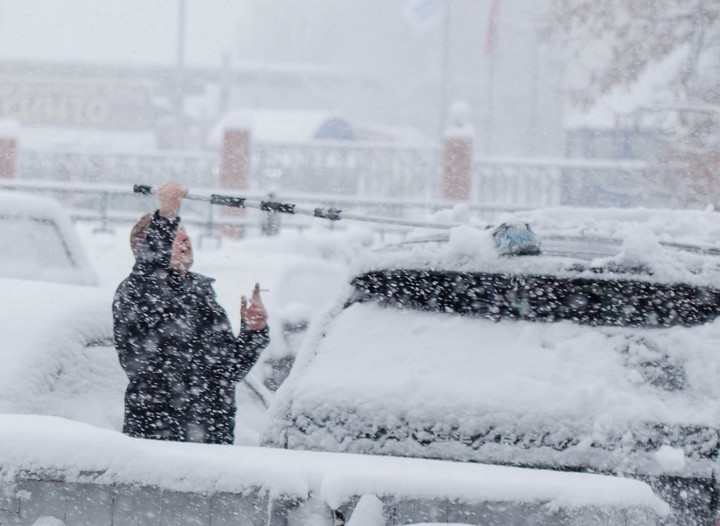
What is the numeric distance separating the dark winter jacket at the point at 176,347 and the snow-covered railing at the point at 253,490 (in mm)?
2168

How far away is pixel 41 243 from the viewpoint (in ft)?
26.2

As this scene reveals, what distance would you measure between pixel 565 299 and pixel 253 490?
1.55 m

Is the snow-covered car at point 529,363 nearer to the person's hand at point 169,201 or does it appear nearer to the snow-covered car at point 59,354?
the snow-covered car at point 59,354

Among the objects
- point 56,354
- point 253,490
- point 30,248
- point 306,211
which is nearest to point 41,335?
point 56,354

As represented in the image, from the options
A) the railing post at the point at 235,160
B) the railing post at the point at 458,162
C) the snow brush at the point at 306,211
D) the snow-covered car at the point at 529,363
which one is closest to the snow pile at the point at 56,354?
the snow brush at the point at 306,211

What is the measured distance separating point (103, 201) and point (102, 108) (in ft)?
102

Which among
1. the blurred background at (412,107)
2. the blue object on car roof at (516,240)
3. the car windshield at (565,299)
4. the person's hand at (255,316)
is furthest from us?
the blurred background at (412,107)

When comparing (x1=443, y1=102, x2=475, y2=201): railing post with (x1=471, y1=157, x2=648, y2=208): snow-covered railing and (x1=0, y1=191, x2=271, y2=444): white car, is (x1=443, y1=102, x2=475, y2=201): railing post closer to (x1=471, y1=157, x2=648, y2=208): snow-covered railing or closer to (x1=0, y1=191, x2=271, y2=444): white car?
(x1=471, y1=157, x2=648, y2=208): snow-covered railing

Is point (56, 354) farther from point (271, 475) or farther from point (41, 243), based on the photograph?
point (41, 243)

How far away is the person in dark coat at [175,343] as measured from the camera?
4.63 metres

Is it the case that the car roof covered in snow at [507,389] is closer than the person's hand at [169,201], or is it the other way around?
the car roof covered in snow at [507,389]

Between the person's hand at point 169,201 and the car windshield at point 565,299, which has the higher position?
the person's hand at point 169,201

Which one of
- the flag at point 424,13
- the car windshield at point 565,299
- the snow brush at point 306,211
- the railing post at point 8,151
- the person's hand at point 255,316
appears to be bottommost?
the person's hand at point 255,316

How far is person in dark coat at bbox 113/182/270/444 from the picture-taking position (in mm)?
4629
